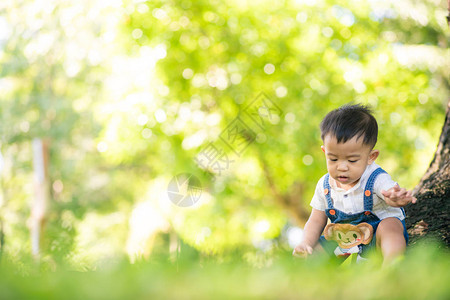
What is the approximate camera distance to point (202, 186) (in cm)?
982

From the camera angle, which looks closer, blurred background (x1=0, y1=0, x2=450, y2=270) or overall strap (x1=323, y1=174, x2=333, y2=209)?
overall strap (x1=323, y1=174, x2=333, y2=209)

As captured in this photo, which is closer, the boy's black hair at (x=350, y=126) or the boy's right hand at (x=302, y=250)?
the boy's right hand at (x=302, y=250)

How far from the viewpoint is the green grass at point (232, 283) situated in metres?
0.46

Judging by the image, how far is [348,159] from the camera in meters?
2.05

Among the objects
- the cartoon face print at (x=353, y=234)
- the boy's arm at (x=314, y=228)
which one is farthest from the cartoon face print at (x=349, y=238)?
the boy's arm at (x=314, y=228)

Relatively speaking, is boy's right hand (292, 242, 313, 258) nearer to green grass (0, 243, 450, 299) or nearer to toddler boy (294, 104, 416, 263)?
toddler boy (294, 104, 416, 263)

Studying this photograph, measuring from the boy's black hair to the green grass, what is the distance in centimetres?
150

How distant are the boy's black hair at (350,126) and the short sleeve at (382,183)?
0.17 m

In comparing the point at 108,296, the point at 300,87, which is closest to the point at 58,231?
the point at 108,296

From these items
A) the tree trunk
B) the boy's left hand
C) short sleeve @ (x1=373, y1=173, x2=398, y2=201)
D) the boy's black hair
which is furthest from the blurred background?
the boy's left hand

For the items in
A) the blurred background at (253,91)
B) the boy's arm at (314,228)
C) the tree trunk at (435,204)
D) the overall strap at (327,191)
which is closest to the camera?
the tree trunk at (435,204)

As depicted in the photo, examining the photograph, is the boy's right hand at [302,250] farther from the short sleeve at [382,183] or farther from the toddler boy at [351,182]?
the short sleeve at [382,183]

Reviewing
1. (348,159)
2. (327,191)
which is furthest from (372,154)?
(327,191)

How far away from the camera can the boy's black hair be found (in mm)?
2068
